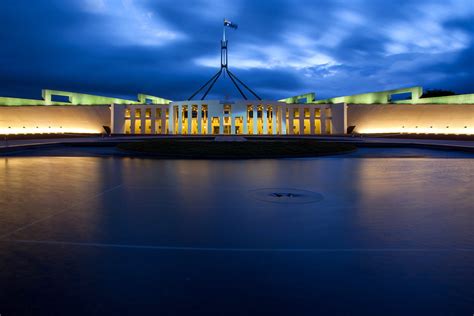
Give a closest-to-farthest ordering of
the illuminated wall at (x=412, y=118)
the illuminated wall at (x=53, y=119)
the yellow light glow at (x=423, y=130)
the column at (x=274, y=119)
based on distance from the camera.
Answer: the yellow light glow at (x=423, y=130), the illuminated wall at (x=412, y=118), the column at (x=274, y=119), the illuminated wall at (x=53, y=119)

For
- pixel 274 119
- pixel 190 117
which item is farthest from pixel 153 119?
pixel 274 119

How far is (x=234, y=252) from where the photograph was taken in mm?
3717

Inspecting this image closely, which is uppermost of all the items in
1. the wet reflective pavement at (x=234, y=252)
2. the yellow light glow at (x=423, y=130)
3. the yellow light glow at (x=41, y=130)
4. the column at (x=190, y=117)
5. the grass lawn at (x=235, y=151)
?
the column at (x=190, y=117)

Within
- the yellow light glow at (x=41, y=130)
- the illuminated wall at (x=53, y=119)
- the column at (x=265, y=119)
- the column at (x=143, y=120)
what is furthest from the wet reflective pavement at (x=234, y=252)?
the illuminated wall at (x=53, y=119)

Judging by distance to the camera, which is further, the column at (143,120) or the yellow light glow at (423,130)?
the column at (143,120)

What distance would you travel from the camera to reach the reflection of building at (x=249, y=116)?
153 ft

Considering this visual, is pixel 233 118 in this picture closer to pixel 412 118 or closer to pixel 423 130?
pixel 412 118

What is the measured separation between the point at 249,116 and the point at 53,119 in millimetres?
29434

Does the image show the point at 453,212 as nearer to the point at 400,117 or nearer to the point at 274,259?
the point at 274,259

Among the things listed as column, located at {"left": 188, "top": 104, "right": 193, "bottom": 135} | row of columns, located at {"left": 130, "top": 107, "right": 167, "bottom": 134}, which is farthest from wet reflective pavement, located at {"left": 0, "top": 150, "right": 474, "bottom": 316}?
row of columns, located at {"left": 130, "top": 107, "right": 167, "bottom": 134}

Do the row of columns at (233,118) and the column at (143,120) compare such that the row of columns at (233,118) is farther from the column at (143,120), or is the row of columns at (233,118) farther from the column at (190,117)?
the column at (143,120)

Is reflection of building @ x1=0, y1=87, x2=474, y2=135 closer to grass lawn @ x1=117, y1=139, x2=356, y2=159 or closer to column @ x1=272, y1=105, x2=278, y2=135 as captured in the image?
column @ x1=272, y1=105, x2=278, y2=135

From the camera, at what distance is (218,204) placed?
6.14m

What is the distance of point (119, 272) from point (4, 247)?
1.66 metres
